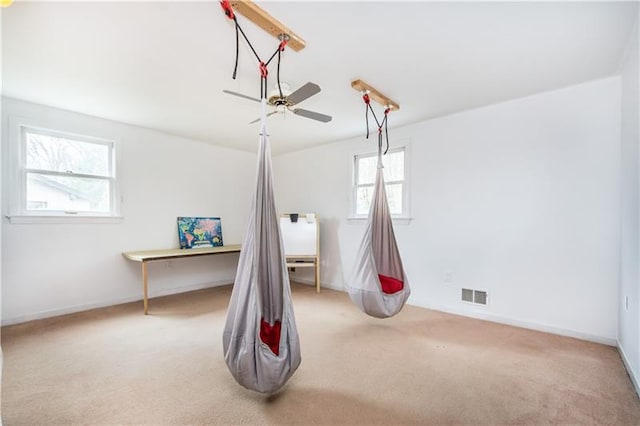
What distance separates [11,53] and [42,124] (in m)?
1.35

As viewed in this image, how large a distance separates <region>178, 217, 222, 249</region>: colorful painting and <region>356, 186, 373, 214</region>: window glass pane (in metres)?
2.42

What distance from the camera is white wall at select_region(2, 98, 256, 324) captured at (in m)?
3.21

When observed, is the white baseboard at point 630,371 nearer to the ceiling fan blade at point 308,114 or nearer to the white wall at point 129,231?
the ceiling fan blade at point 308,114

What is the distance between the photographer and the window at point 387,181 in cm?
405

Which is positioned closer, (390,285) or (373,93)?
(373,93)

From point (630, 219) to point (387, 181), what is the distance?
2.46 metres

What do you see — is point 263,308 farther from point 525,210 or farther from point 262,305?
point 525,210

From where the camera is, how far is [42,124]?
331 cm

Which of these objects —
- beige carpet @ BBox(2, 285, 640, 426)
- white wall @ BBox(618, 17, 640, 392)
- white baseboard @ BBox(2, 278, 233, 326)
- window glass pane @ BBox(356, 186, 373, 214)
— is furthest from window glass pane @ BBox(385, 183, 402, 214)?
white baseboard @ BBox(2, 278, 233, 326)

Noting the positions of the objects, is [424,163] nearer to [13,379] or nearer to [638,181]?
[638,181]

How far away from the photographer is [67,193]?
140 inches

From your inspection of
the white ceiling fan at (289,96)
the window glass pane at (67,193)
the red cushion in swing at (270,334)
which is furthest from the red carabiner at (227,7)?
the window glass pane at (67,193)

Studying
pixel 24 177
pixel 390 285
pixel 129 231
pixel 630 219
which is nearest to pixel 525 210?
pixel 630 219

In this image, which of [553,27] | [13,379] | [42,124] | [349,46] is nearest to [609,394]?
[553,27]
